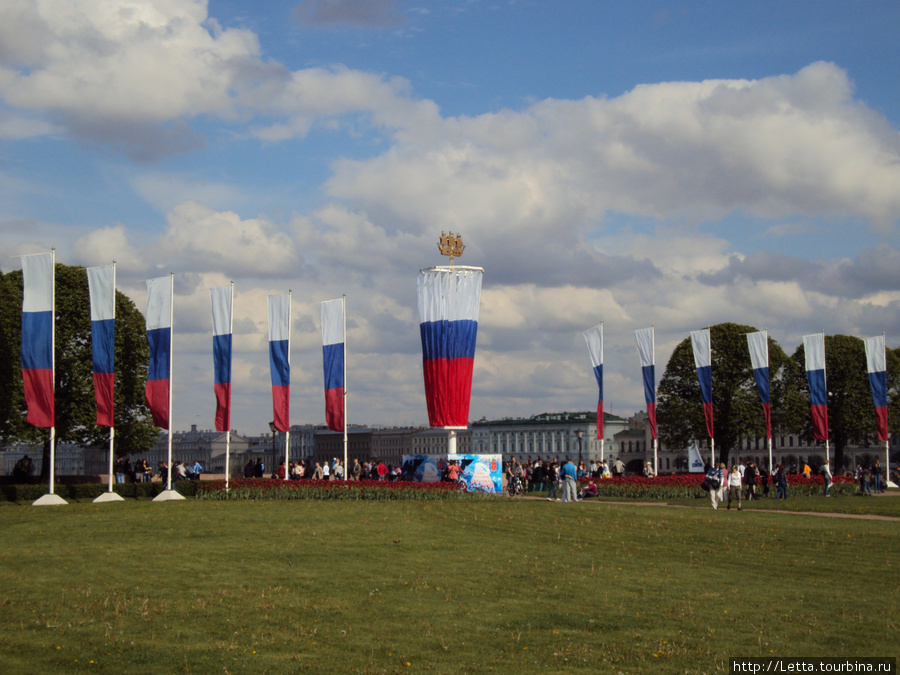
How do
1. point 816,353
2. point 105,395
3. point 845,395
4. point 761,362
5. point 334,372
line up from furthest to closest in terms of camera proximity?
point 845,395 < point 816,353 < point 761,362 < point 334,372 < point 105,395

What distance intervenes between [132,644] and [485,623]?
4.32 metres

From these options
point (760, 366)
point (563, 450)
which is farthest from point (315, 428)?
point (760, 366)

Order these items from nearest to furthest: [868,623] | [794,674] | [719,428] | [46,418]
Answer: [794,674], [868,623], [46,418], [719,428]

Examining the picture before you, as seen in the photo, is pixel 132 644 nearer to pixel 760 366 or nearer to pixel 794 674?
pixel 794 674

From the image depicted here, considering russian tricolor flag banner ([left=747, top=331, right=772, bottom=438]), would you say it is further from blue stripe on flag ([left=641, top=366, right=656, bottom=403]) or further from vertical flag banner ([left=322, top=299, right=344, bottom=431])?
vertical flag banner ([left=322, top=299, right=344, bottom=431])

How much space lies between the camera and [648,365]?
44.8 metres

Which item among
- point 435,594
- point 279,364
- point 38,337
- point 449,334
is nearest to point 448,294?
point 449,334

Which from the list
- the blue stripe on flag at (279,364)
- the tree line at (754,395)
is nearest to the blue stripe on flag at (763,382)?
the tree line at (754,395)

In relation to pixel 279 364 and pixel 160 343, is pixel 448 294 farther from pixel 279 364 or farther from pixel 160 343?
pixel 160 343

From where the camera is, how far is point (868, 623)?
1148 cm

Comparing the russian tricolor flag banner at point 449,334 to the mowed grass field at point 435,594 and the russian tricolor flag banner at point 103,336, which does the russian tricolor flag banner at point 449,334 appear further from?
the mowed grass field at point 435,594

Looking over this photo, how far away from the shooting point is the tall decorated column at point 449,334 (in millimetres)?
39688

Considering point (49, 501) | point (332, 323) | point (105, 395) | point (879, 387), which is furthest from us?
point (879, 387)

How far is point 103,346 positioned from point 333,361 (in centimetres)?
884
